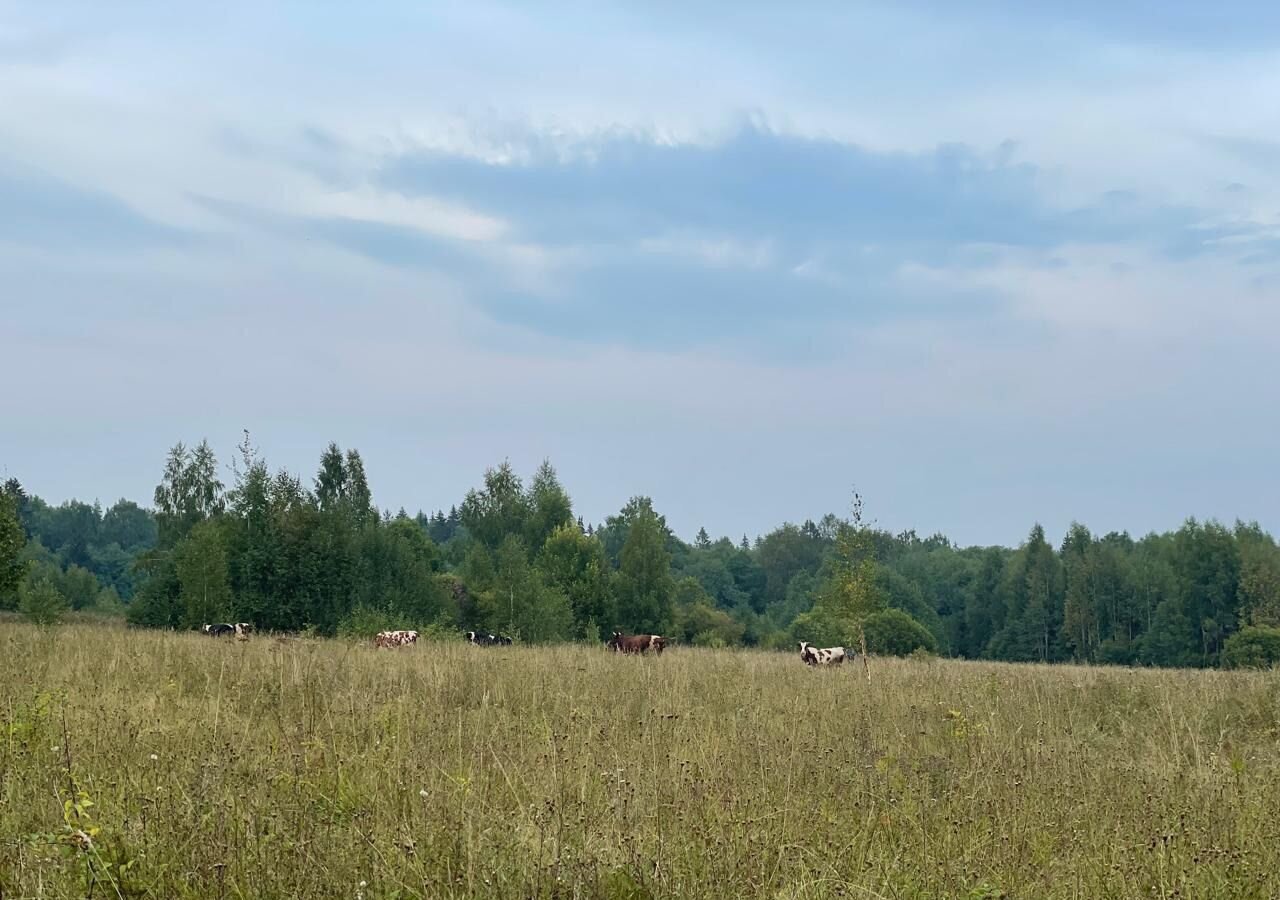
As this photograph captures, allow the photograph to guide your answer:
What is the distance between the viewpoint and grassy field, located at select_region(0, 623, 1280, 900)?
205 inches

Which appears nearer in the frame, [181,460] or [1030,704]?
[1030,704]

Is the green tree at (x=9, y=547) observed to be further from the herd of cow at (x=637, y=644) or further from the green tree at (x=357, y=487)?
the green tree at (x=357, y=487)

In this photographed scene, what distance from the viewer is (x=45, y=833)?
5418 mm

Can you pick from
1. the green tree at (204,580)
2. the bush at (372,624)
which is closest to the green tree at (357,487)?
the green tree at (204,580)

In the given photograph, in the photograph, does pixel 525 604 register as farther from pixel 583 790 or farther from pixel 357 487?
pixel 583 790

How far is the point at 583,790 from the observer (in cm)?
655

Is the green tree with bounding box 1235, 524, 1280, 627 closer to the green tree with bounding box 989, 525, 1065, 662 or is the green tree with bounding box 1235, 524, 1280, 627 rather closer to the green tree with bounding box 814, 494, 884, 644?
the green tree with bounding box 989, 525, 1065, 662

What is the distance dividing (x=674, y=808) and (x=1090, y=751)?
16.1 feet

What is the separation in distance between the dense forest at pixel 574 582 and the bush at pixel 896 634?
0.23 meters

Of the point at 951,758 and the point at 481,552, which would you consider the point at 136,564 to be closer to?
the point at 481,552

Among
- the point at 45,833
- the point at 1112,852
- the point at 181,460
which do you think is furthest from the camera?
the point at 181,460

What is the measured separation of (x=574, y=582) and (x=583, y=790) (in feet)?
210

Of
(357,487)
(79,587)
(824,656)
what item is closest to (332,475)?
(357,487)

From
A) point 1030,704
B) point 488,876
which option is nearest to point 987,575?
point 1030,704
